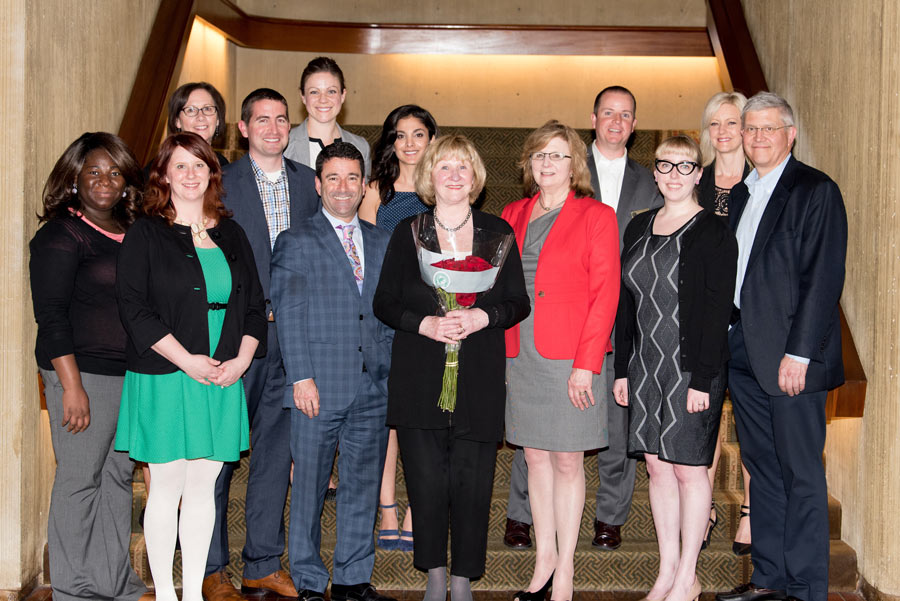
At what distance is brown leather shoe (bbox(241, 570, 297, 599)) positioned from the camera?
11.0 ft

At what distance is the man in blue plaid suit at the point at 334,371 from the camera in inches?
125

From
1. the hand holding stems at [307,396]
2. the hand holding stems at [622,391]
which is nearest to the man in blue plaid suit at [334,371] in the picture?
the hand holding stems at [307,396]

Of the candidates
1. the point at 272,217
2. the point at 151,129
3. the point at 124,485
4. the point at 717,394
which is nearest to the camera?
the point at 717,394

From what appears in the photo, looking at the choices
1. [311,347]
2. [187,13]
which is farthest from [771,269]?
[187,13]

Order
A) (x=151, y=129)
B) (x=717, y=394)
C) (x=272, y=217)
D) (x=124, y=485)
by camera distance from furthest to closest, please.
Answer: (x=151, y=129), (x=272, y=217), (x=124, y=485), (x=717, y=394)

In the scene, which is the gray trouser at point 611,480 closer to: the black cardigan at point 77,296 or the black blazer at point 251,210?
the black blazer at point 251,210

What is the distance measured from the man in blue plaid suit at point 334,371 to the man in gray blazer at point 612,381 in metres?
0.66

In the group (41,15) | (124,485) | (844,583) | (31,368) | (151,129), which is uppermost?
(41,15)

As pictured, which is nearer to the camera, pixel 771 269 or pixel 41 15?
pixel 771 269

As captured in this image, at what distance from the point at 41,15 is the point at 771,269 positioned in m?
2.94

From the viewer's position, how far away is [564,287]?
314 centimetres

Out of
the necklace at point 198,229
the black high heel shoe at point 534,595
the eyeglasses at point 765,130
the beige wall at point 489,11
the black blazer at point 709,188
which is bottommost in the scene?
the black high heel shoe at point 534,595

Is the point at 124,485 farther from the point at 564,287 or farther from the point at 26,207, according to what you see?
the point at 564,287

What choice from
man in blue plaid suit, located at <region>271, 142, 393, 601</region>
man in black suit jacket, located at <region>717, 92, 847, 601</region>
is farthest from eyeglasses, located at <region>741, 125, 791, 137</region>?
man in blue plaid suit, located at <region>271, 142, 393, 601</region>
